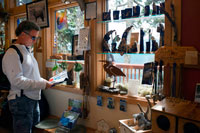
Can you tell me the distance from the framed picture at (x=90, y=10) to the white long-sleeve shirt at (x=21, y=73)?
37.0 inches

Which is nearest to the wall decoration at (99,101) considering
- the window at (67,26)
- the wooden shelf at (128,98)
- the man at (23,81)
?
the wooden shelf at (128,98)

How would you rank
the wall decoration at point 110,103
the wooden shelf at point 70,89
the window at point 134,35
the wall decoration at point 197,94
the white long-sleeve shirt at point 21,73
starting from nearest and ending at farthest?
the wall decoration at point 197,94, the white long-sleeve shirt at point 21,73, the window at point 134,35, the wall decoration at point 110,103, the wooden shelf at point 70,89

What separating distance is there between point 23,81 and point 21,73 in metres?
0.08

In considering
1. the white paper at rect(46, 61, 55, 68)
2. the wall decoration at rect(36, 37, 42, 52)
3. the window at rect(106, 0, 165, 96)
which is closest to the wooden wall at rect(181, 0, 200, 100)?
the window at rect(106, 0, 165, 96)

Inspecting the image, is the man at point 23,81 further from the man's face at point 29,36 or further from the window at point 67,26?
the window at point 67,26

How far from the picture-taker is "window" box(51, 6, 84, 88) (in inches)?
103

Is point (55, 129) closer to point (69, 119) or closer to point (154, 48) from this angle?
point (69, 119)

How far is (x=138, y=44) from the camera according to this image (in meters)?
1.99

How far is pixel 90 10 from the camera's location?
2.27m

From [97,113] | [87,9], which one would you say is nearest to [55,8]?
[87,9]

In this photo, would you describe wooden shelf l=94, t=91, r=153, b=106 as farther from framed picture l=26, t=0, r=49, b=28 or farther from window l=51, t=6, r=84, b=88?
framed picture l=26, t=0, r=49, b=28

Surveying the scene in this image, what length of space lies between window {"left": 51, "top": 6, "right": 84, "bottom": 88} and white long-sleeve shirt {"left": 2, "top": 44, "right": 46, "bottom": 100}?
0.80m

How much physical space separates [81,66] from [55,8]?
116cm

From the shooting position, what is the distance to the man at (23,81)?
1580mm
